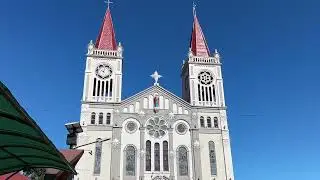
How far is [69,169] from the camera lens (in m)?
6.74

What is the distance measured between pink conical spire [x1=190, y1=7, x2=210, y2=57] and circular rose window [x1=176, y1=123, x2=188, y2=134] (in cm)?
1055

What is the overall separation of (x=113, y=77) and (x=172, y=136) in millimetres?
9939

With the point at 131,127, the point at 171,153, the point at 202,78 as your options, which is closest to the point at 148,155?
the point at 171,153

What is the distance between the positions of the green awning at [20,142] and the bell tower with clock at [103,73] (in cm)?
3374

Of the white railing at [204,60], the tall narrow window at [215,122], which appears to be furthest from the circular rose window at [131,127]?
the white railing at [204,60]

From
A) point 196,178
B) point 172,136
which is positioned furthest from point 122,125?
point 196,178

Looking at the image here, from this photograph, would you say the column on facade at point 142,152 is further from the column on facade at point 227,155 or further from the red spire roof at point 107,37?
the red spire roof at point 107,37

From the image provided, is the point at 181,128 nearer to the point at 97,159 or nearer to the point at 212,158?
the point at 212,158

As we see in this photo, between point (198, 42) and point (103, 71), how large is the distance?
45.8 ft

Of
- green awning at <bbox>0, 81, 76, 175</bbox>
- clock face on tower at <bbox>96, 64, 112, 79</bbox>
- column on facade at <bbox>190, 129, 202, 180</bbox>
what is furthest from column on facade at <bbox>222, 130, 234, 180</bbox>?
green awning at <bbox>0, 81, 76, 175</bbox>

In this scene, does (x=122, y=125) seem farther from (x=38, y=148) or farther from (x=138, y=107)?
(x=38, y=148)

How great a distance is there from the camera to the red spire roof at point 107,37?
44.5 m

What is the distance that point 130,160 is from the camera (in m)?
37.5

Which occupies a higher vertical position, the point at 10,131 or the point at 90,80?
the point at 90,80
